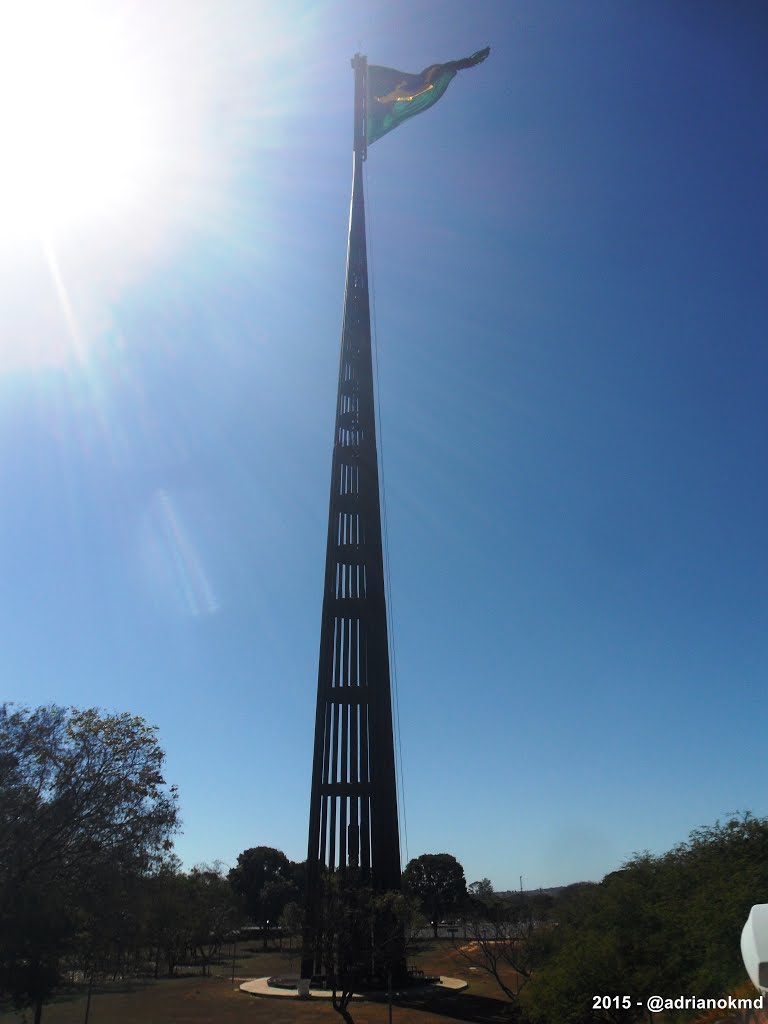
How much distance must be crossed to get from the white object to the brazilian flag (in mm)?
33911

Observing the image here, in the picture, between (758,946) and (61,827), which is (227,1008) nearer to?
(61,827)

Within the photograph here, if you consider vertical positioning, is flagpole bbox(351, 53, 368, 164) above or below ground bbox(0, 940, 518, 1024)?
above

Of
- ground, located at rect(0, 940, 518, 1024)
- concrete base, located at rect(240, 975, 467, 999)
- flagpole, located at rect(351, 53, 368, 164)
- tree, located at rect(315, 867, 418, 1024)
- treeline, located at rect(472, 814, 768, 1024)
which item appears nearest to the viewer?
treeline, located at rect(472, 814, 768, 1024)

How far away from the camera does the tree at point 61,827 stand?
1334 centimetres

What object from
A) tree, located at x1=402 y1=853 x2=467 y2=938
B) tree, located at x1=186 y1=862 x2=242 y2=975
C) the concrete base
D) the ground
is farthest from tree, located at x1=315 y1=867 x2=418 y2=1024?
tree, located at x1=402 y1=853 x2=467 y2=938

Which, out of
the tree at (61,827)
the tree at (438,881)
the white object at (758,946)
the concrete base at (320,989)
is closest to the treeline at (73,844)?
the tree at (61,827)

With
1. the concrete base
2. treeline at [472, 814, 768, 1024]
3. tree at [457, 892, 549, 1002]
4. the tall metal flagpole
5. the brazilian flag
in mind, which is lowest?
the concrete base

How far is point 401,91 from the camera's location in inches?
1335

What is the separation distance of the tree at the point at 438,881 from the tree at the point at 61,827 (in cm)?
5268

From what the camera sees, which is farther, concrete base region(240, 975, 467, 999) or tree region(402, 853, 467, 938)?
tree region(402, 853, 467, 938)

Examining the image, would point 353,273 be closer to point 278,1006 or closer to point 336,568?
point 336,568

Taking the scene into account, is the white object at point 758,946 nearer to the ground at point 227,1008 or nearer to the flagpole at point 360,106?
the ground at point 227,1008

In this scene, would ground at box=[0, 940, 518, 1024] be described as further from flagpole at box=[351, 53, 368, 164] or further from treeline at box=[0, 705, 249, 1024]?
flagpole at box=[351, 53, 368, 164]

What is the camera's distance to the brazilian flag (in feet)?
104
